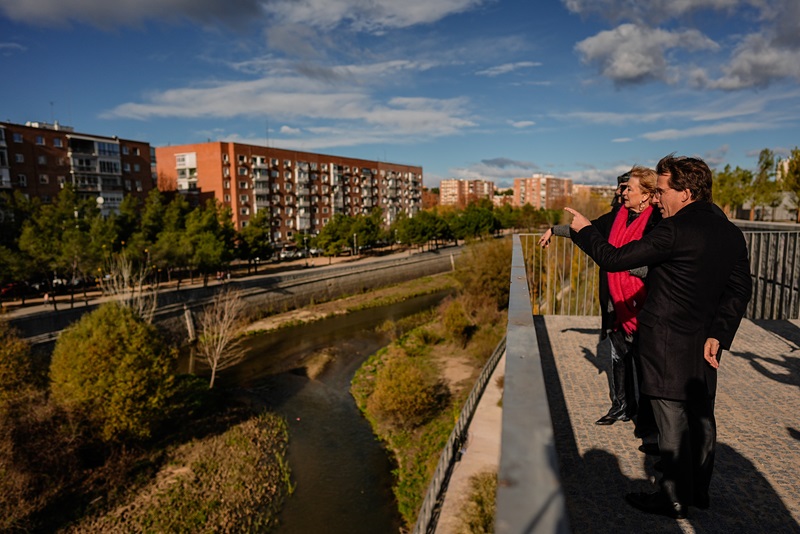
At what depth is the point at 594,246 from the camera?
95.3 inches

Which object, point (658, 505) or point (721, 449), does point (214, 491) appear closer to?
point (721, 449)

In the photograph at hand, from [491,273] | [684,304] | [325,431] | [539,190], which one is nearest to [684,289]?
[684,304]

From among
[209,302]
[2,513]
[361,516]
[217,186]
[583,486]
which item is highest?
[217,186]

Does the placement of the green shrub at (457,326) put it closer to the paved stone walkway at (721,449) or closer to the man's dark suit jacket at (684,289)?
the paved stone walkway at (721,449)

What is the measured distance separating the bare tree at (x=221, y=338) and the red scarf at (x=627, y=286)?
19.5 meters

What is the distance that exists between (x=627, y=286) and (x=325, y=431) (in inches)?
591

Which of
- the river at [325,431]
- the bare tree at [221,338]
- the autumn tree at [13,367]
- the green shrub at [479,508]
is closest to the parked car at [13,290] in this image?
the bare tree at [221,338]

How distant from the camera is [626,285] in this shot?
3172mm

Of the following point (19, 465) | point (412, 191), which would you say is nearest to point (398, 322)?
point (19, 465)

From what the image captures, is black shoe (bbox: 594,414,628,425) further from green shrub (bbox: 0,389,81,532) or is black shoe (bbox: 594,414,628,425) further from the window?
the window

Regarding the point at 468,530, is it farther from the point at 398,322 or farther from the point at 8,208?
the point at 8,208

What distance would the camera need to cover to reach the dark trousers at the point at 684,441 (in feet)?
8.41

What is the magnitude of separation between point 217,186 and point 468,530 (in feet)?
157

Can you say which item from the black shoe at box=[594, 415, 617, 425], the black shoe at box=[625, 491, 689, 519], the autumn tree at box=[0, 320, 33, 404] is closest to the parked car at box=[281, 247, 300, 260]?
the autumn tree at box=[0, 320, 33, 404]
